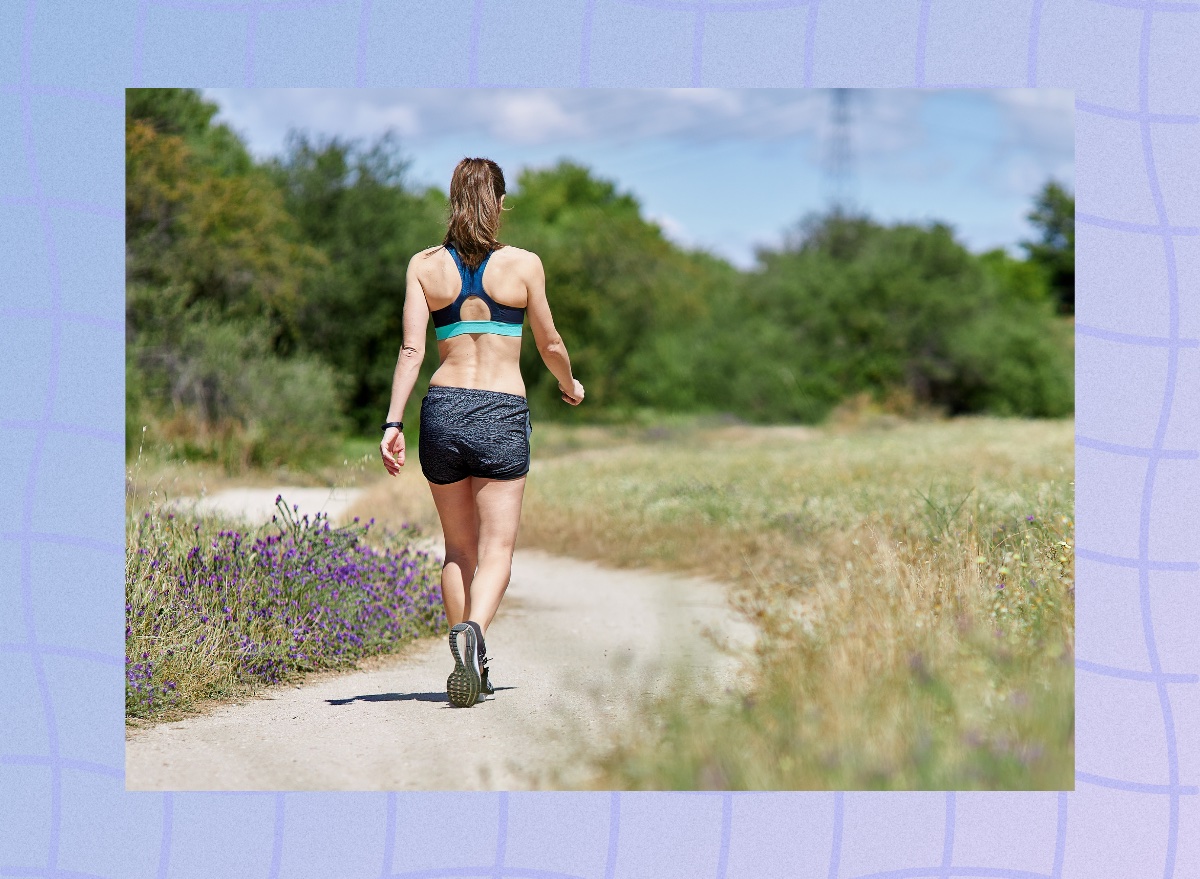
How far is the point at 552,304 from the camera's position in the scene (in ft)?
67.8

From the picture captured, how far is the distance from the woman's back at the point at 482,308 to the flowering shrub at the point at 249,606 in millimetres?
1154

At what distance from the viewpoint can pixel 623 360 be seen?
2238 centimetres

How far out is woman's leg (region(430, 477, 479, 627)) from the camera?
3838mm

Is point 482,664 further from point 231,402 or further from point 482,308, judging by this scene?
point 231,402

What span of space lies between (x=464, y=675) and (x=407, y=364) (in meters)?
1.00

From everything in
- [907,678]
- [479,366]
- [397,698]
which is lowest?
[397,698]

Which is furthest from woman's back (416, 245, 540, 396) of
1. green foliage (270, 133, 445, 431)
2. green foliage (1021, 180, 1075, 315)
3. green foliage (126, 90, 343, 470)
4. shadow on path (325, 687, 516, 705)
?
green foliage (1021, 180, 1075, 315)

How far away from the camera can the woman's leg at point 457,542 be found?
3.84 meters

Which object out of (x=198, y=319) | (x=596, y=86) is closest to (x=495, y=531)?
(x=596, y=86)

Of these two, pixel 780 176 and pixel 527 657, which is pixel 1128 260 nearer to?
pixel 527 657

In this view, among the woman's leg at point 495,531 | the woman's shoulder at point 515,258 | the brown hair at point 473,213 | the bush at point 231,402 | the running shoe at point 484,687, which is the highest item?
the brown hair at point 473,213

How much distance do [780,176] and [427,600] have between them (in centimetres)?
2188

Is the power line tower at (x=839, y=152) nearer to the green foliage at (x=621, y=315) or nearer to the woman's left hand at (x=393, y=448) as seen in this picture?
the green foliage at (x=621, y=315)

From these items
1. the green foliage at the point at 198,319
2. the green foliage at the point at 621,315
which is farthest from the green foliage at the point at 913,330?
the green foliage at the point at 198,319
